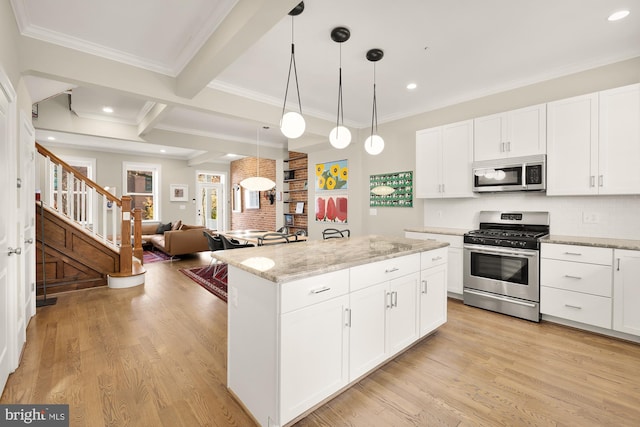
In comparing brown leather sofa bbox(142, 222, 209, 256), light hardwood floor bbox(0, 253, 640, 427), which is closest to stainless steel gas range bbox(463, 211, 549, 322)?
light hardwood floor bbox(0, 253, 640, 427)

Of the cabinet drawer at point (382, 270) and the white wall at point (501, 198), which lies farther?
the white wall at point (501, 198)

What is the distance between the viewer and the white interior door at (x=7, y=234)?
1918 millimetres

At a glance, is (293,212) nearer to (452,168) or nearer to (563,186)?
(452,168)

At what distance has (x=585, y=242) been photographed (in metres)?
2.82

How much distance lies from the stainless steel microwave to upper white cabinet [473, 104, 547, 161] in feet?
0.27

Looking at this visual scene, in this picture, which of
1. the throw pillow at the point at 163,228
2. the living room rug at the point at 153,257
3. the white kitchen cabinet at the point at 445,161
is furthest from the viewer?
the throw pillow at the point at 163,228

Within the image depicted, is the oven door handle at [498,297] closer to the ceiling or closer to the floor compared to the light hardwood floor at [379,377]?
closer to the ceiling

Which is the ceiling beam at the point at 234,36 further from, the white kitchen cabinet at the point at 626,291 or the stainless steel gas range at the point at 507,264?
the white kitchen cabinet at the point at 626,291

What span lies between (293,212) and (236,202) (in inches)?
130

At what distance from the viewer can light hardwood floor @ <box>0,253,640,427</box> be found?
174 cm

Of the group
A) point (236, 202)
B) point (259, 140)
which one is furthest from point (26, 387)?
point (236, 202)

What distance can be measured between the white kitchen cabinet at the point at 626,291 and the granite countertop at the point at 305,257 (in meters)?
1.60

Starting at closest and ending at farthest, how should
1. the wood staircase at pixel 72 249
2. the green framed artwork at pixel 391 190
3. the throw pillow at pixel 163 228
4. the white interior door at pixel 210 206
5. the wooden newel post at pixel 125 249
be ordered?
the wood staircase at pixel 72 249, the wooden newel post at pixel 125 249, the green framed artwork at pixel 391 190, the throw pillow at pixel 163 228, the white interior door at pixel 210 206

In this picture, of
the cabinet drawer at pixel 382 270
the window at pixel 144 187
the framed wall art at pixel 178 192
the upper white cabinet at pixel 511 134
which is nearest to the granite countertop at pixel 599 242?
the upper white cabinet at pixel 511 134
